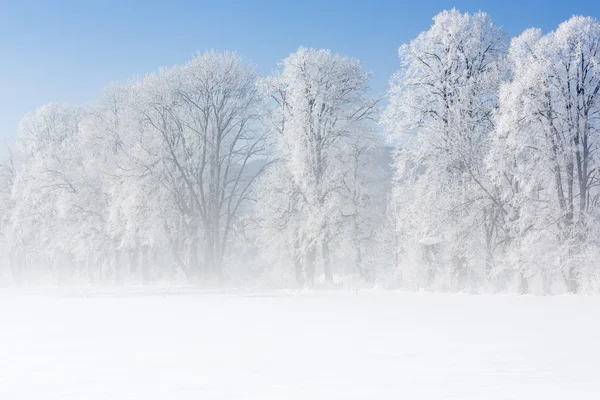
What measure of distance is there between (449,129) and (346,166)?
7.29m

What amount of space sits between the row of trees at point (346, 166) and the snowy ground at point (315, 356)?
8.31 m

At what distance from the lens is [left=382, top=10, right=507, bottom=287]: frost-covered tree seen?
24.3 meters

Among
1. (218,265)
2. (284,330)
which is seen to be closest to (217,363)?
(284,330)

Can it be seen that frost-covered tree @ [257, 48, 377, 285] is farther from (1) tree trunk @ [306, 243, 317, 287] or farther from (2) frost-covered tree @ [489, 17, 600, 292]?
(2) frost-covered tree @ [489, 17, 600, 292]

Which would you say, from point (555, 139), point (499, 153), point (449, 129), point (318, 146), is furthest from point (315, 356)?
point (318, 146)

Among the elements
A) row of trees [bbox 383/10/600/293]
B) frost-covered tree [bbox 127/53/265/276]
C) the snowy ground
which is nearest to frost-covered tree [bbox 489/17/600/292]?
row of trees [bbox 383/10/600/293]

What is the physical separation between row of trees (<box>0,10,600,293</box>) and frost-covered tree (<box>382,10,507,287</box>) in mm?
64

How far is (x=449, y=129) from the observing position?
80.7ft

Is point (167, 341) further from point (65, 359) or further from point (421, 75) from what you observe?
point (421, 75)

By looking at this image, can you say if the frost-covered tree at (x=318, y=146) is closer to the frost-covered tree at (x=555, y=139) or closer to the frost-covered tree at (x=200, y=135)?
the frost-covered tree at (x=200, y=135)

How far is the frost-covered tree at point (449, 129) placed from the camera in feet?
79.8

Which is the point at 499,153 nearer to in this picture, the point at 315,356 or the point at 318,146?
the point at 318,146

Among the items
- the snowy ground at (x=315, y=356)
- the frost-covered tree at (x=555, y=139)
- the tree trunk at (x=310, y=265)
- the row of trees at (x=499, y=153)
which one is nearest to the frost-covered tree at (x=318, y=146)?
the tree trunk at (x=310, y=265)

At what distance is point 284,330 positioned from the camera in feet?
38.5
